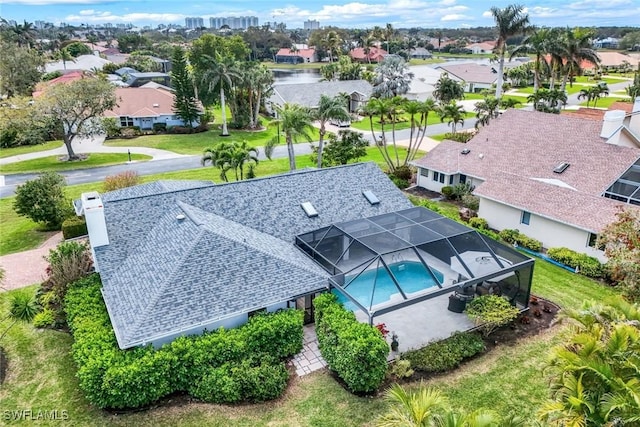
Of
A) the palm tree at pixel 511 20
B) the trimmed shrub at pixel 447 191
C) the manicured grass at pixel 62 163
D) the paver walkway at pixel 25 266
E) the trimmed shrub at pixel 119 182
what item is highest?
the palm tree at pixel 511 20

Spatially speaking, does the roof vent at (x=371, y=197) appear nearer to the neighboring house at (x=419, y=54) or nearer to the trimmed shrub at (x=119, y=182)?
the trimmed shrub at (x=119, y=182)

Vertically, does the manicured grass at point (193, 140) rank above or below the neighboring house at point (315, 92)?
below

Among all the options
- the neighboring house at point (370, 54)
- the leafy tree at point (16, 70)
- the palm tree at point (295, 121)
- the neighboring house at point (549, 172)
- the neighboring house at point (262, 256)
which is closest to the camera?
the neighboring house at point (262, 256)

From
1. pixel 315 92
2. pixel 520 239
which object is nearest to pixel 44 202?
pixel 520 239

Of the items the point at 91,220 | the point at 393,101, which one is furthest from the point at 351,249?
the point at 393,101

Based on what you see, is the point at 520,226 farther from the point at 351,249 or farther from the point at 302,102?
the point at 302,102

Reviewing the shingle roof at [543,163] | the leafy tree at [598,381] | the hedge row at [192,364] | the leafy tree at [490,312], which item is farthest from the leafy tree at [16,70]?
the leafy tree at [598,381]
